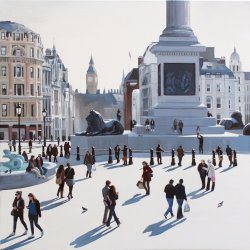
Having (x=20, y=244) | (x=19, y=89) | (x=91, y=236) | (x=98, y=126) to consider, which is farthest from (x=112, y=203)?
(x=19, y=89)

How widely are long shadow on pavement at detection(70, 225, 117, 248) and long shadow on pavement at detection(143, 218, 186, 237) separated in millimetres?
940

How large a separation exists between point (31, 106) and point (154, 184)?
28.7 metres

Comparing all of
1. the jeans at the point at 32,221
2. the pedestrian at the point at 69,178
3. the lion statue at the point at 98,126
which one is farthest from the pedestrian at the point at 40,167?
the lion statue at the point at 98,126

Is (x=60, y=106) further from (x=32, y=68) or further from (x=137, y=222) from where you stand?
(x=137, y=222)

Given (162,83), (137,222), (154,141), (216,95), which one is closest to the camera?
(137,222)

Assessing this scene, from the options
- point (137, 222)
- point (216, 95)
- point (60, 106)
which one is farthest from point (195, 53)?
point (216, 95)

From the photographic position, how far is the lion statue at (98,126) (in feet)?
100

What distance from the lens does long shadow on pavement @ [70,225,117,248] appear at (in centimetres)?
1166

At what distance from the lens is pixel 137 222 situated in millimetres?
13312

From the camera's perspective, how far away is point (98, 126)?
30.8m

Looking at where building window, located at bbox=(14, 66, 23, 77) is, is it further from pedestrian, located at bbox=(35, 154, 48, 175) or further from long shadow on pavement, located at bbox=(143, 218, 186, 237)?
long shadow on pavement, located at bbox=(143, 218, 186, 237)

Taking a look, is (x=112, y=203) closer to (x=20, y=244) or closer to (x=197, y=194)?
(x=20, y=244)

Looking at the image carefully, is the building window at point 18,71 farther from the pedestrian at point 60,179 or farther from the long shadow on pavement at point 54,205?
the long shadow on pavement at point 54,205

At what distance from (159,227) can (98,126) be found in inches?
718
